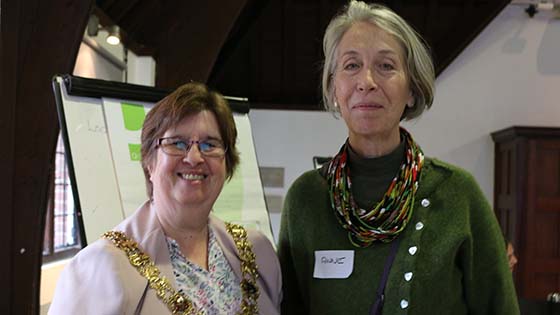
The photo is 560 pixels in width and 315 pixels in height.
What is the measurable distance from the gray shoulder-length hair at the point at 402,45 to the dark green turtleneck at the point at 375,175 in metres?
0.14

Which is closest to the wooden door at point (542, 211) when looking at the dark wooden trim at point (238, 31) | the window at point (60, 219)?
the dark wooden trim at point (238, 31)

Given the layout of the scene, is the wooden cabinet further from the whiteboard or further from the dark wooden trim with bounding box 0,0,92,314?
the dark wooden trim with bounding box 0,0,92,314

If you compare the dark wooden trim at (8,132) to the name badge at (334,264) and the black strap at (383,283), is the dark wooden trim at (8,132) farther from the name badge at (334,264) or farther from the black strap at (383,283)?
the black strap at (383,283)

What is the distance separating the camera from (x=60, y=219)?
19.8 feet

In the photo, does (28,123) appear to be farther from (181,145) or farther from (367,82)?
(367,82)

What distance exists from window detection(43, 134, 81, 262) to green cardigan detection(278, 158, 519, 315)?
180 inches

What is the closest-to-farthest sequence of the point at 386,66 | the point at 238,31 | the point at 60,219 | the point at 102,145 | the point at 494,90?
the point at 386,66
the point at 102,145
the point at 60,219
the point at 238,31
the point at 494,90

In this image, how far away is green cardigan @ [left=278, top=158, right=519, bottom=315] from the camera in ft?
4.74

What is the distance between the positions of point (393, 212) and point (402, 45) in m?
0.43

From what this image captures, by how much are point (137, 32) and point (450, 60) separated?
3.76 m

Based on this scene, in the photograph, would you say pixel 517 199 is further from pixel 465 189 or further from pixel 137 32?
pixel 465 189

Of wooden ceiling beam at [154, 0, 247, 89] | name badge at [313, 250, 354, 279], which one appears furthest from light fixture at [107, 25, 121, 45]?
name badge at [313, 250, 354, 279]

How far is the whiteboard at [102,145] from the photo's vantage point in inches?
78.3

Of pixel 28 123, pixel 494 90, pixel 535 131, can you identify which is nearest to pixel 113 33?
pixel 28 123
